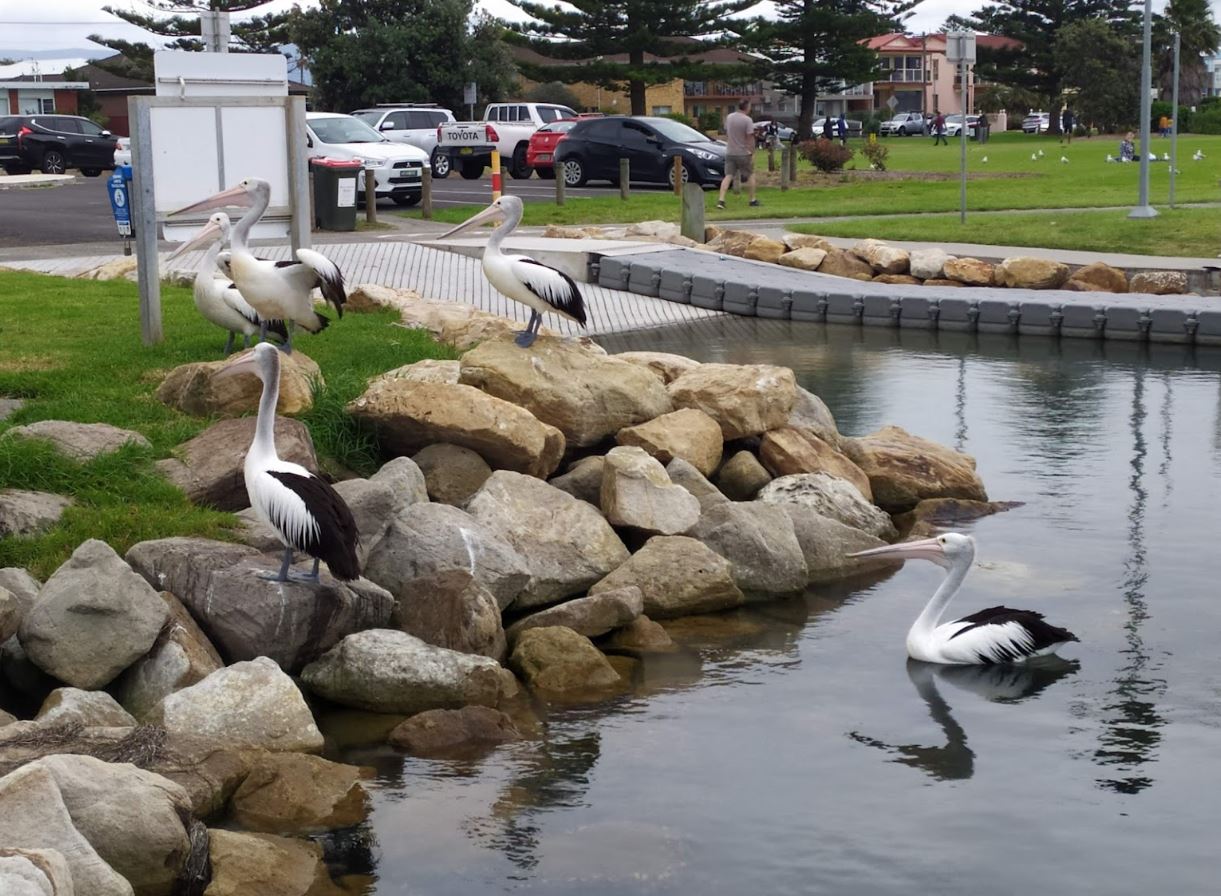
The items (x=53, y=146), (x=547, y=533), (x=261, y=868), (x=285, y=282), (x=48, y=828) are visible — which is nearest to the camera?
(x=48, y=828)

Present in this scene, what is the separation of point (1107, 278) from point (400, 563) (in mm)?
13064

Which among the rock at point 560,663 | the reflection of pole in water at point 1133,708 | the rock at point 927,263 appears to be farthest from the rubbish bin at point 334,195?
the rock at point 560,663

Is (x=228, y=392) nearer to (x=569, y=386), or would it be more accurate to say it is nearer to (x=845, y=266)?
(x=569, y=386)

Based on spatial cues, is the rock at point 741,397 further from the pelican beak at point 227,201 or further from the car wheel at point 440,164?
the car wheel at point 440,164

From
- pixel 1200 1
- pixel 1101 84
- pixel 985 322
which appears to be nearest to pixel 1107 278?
pixel 985 322

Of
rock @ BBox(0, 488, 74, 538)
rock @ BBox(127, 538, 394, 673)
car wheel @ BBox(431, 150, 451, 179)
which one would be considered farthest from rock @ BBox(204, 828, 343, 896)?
car wheel @ BBox(431, 150, 451, 179)

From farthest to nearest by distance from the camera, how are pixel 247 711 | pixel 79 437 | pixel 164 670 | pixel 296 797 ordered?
pixel 79 437, pixel 164 670, pixel 247 711, pixel 296 797

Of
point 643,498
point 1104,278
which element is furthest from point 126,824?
point 1104,278

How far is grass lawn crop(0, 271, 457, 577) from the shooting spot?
8070 millimetres

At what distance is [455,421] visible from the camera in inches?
368

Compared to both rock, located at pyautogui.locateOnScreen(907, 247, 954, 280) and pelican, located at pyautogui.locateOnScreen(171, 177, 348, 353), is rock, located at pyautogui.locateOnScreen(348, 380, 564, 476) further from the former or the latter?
rock, located at pyautogui.locateOnScreen(907, 247, 954, 280)

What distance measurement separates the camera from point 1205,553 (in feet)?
31.1

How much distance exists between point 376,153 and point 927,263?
36.0 ft

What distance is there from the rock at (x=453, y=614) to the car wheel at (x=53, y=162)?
36892 mm
